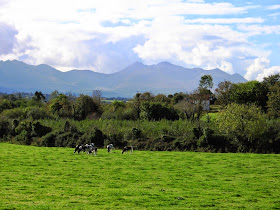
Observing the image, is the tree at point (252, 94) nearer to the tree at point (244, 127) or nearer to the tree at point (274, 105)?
the tree at point (274, 105)

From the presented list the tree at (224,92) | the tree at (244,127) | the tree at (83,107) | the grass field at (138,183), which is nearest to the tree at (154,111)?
the tree at (83,107)

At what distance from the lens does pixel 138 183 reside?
16.5 m

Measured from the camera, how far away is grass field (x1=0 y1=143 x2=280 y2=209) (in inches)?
494

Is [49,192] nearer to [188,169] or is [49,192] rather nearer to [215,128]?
[188,169]

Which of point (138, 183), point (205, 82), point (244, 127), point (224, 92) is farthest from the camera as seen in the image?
point (205, 82)

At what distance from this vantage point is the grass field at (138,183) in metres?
12.6

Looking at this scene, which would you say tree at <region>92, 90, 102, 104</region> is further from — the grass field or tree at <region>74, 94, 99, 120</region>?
the grass field

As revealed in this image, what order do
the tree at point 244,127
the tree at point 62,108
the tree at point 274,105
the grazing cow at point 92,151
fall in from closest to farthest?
the grazing cow at point 92,151
the tree at point 244,127
the tree at point 274,105
the tree at point 62,108

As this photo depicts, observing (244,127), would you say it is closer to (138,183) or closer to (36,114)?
(138,183)

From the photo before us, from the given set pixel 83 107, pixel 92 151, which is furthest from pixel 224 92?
pixel 92 151

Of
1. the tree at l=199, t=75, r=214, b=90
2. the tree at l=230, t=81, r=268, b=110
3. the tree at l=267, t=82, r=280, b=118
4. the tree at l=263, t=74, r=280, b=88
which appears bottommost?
the tree at l=267, t=82, r=280, b=118

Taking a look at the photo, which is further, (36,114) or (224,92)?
(224,92)

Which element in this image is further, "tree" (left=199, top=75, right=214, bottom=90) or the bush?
"tree" (left=199, top=75, right=214, bottom=90)

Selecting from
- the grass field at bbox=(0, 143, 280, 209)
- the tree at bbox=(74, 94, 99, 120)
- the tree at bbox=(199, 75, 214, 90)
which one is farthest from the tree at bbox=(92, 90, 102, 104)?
the grass field at bbox=(0, 143, 280, 209)
